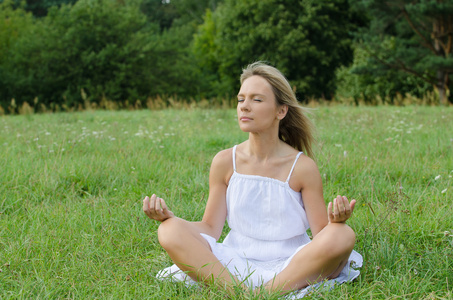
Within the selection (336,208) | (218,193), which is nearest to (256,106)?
(218,193)

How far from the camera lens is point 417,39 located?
65.7 feet

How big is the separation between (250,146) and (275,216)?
45 cm

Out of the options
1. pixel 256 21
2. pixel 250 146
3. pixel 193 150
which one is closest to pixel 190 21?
pixel 256 21

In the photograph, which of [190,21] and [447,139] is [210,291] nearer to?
[447,139]

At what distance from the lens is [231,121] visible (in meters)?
8.59

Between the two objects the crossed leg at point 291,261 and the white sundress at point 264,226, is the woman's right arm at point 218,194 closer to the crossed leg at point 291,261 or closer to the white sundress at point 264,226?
the white sundress at point 264,226

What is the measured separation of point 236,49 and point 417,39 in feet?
32.2

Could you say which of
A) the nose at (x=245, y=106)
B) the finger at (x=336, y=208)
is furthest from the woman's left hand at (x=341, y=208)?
the nose at (x=245, y=106)

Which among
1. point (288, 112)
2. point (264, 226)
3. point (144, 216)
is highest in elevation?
point (288, 112)

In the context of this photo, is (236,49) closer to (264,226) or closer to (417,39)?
(417,39)

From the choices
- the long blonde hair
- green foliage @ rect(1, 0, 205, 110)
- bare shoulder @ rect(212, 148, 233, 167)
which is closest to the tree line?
green foliage @ rect(1, 0, 205, 110)

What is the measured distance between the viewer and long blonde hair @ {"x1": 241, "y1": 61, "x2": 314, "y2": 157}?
2.53 meters

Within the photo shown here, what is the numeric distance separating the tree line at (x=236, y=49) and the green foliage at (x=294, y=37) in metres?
0.06

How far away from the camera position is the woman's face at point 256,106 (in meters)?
2.46
